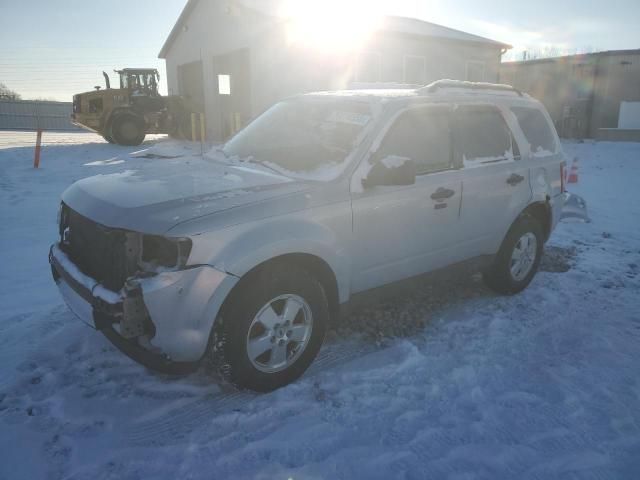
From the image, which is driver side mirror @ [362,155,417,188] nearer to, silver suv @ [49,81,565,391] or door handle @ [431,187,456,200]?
silver suv @ [49,81,565,391]

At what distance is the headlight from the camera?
8.47 ft

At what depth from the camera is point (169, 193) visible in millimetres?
2932

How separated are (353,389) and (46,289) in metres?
3.08

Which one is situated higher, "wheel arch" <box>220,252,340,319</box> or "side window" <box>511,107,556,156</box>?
"side window" <box>511,107,556,156</box>

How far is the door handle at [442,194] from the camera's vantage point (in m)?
3.73

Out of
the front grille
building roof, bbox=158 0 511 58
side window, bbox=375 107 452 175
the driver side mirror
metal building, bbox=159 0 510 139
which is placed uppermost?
building roof, bbox=158 0 511 58

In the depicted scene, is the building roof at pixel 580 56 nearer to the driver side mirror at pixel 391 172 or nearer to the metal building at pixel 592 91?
the metal building at pixel 592 91

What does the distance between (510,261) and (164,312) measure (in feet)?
10.9

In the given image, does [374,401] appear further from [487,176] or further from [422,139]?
[487,176]

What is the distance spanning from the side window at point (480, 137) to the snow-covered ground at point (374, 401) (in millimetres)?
1030

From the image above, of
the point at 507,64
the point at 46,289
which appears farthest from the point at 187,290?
the point at 507,64

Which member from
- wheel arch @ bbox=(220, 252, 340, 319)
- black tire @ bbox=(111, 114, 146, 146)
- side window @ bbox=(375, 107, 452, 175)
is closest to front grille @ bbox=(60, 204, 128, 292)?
wheel arch @ bbox=(220, 252, 340, 319)

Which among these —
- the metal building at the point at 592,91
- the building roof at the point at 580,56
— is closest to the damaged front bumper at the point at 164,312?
the metal building at the point at 592,91

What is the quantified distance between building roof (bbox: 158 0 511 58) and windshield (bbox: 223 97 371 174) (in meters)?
13.2
